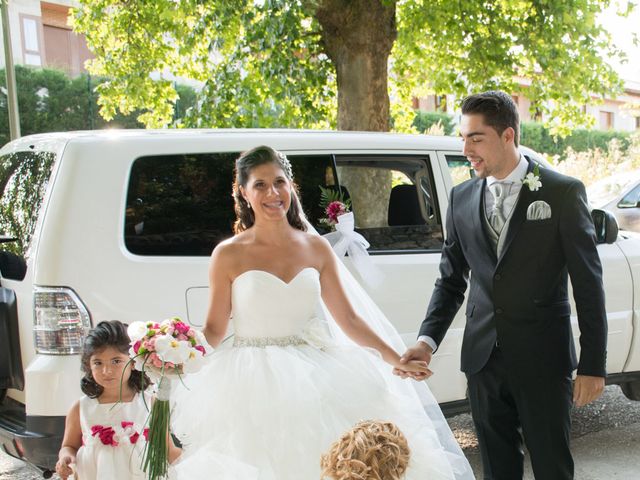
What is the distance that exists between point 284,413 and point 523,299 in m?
1.03

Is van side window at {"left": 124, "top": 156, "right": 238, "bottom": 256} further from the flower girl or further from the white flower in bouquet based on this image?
the white flower in bouquet

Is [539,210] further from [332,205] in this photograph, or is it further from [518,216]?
[332,205]

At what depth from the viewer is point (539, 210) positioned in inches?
112

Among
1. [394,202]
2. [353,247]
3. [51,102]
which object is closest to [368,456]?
[353,247]

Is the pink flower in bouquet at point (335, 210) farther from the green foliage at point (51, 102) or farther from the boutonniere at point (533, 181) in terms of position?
the green foliage at point (51, 102)

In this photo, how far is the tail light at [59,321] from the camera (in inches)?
139

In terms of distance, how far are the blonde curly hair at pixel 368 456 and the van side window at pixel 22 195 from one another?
2.38 metres

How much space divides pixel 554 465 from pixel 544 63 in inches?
272

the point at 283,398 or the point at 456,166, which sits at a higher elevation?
the point at 456,166

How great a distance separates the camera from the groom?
2.78 m

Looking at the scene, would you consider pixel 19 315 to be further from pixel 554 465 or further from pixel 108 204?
pixel 554 465

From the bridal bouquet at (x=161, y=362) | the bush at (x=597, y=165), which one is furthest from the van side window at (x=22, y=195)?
the bush at (x=597, y=165)

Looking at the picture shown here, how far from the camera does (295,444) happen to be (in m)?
2.93

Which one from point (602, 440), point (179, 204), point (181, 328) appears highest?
point (179, 204)
